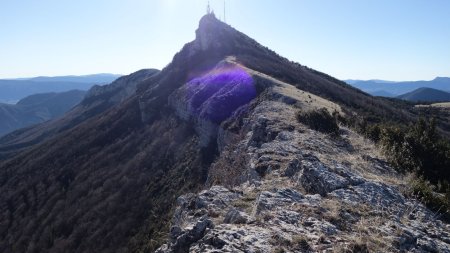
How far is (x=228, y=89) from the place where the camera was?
49.3m

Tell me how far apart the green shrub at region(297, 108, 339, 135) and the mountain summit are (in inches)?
4.7

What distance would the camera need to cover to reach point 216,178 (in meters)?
26.9

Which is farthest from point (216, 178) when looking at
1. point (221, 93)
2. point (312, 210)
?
point (221, 93)

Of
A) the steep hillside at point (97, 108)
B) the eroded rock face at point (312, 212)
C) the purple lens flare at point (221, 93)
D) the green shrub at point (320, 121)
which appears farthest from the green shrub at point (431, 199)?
the steep hillside at point (97, 108)

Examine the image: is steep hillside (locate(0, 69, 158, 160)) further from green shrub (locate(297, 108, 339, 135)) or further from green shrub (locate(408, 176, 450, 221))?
green shrub (locate(408, 176, 450, 221))

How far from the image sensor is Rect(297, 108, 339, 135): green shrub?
25586 millimetres

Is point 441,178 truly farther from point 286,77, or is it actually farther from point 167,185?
point 286,77

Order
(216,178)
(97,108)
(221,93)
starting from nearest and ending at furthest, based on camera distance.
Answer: (216,178) → (221,93) → (97,108)

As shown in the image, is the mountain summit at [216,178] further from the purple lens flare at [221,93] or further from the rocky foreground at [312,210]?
the purple lens flare at [221,93]

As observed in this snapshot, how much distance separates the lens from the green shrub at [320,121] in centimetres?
2559

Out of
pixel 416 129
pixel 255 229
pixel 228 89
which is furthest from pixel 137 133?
pixel 255 229

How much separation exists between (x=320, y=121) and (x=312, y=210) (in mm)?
15284

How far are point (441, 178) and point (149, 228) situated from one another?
27.3m

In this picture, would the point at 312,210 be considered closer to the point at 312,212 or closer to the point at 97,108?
the point at 312,212
